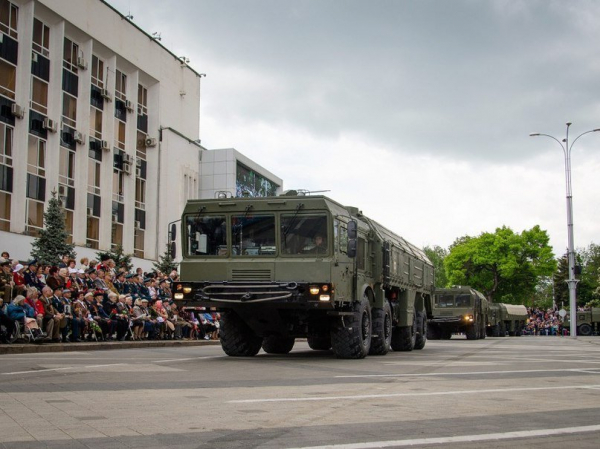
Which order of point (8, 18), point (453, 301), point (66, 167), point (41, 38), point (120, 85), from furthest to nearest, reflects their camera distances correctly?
point (120, 85)
point (66, 167)
point (453, 301)
point (41, 38)
point (8, 18)

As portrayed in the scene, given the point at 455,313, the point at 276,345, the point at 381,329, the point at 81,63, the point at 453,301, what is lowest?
the point at 276,345

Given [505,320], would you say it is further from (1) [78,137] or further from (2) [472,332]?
(1) [78,137]

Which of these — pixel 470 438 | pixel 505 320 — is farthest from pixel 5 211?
pixel 505 320

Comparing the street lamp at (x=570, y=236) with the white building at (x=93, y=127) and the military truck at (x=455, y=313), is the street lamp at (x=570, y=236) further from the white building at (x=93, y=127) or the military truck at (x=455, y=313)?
the white building at (x=93, y=127)

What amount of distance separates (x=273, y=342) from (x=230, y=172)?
40054mm

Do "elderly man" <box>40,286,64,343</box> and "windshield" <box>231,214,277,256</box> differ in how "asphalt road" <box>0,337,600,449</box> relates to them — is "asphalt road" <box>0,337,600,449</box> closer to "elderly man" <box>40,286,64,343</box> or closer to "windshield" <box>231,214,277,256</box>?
"windshield" <box>231,214,277,256</box>

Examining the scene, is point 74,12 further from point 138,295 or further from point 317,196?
point 317,196

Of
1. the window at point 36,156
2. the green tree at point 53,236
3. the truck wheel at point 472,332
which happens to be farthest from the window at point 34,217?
the truck wheel at point 472,332

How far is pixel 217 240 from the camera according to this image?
51.7 ft

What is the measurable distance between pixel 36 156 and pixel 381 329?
2503cm

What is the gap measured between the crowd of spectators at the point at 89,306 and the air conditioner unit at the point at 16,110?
1158 centimetres

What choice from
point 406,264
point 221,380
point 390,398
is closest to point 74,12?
point 406,264

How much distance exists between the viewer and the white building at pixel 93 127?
35.6 meters

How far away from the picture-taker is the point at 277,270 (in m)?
15.0
